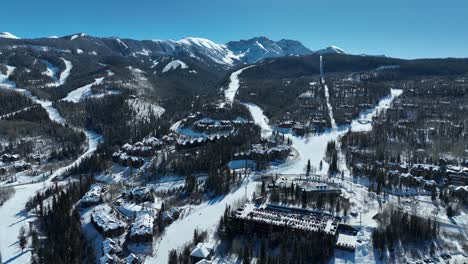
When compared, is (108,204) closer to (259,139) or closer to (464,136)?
(259,139)

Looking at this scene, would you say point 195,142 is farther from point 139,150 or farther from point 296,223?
point 296,223

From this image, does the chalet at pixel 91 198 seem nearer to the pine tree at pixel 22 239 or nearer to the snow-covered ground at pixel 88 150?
the pine tree at pixel 22 239

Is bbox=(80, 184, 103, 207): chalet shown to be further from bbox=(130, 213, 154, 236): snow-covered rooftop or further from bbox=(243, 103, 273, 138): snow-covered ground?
bbox=(243, 103, 273, 138): snow-covered ground

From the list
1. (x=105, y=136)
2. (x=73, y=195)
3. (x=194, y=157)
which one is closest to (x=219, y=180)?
(x=194, y=157)

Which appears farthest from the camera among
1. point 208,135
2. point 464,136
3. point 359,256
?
point 208,135

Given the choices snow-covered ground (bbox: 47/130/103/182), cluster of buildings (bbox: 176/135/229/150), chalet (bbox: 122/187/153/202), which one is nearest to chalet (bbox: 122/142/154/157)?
→ cluster of buildings (bbox: 176/135/229/150)

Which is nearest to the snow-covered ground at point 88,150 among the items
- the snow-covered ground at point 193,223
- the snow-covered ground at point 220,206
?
the snow-covered ground at point 193,223

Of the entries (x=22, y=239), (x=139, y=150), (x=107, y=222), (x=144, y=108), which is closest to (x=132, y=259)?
(x=107, y=222)
